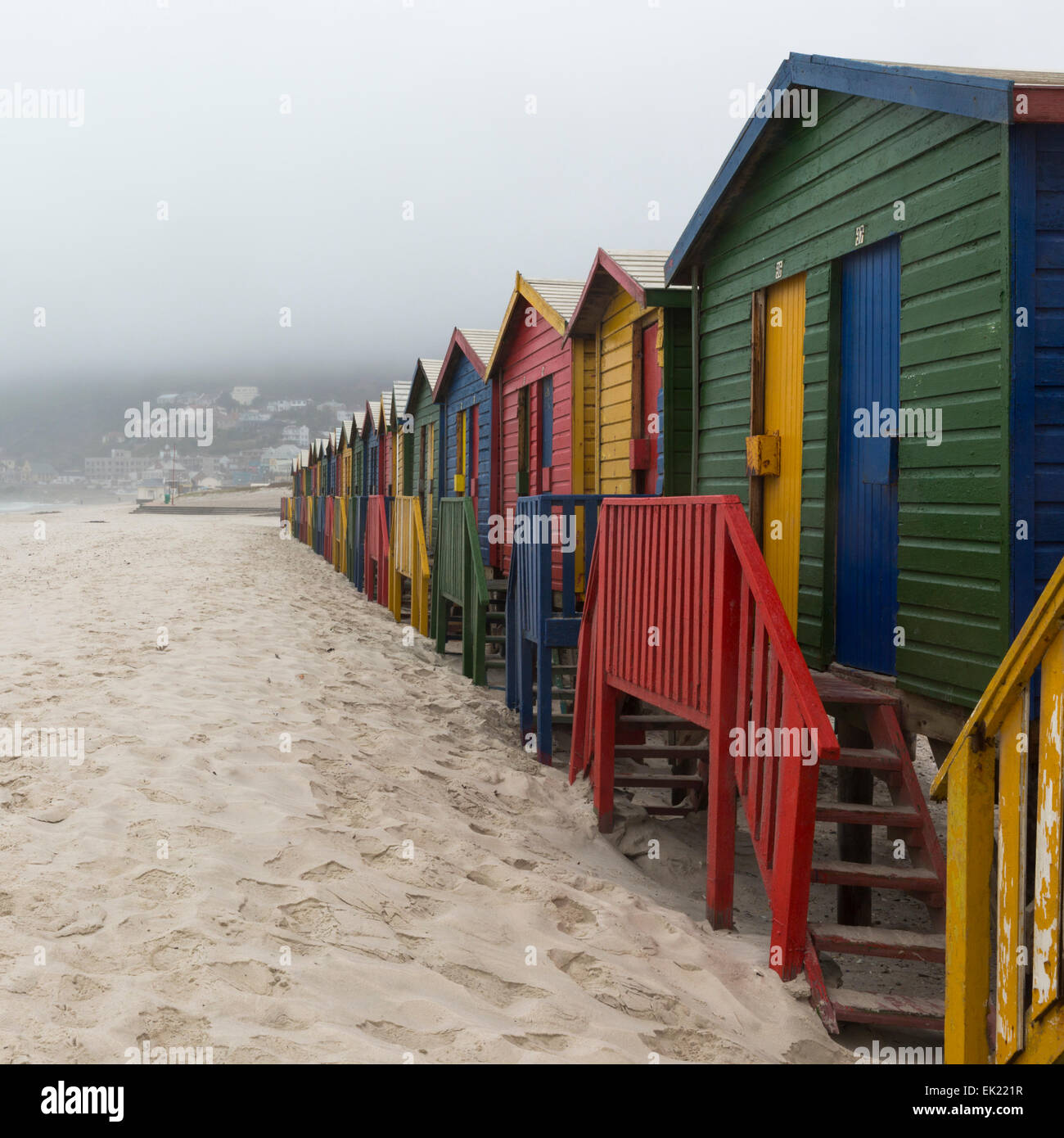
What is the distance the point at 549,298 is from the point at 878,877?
8158 millimetres

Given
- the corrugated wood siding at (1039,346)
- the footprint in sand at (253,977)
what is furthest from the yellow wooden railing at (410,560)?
the footprint in sand at (253,977)

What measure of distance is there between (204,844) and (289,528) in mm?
37984

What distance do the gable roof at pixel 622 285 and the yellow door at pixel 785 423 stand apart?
1.53m

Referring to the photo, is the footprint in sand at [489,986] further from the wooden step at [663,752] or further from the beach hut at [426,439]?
the beach hut at [426,439]

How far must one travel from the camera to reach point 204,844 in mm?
3904

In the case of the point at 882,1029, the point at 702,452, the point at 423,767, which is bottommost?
the point at 882,1029

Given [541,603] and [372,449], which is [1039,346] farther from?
[372,449]

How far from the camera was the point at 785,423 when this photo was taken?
20.6 ft

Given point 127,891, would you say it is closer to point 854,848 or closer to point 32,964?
point 32,964

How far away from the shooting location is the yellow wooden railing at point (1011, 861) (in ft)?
7.39

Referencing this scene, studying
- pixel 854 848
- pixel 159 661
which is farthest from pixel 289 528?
pixel 854 848

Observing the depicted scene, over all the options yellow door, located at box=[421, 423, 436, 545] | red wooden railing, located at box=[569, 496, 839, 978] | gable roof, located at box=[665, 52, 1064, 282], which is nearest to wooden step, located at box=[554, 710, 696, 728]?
red wooden railing, located at box=[569, 496, 839, 978]
